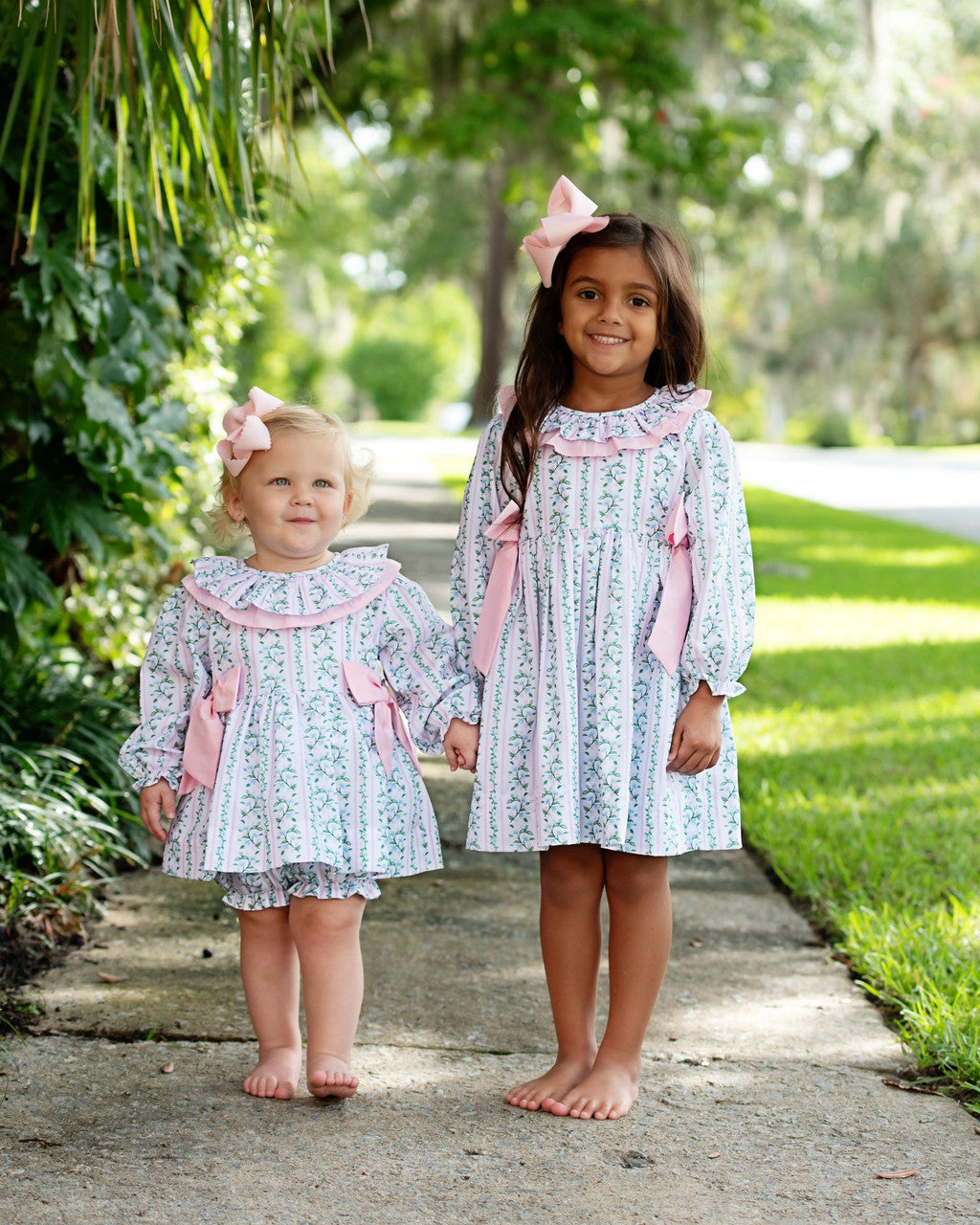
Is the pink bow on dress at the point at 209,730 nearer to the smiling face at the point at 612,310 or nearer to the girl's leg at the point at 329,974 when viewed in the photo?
the girl's leg at the point at 329,974

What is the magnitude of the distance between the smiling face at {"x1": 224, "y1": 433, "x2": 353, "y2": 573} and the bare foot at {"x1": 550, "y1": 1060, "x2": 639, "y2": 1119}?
1.11 metres

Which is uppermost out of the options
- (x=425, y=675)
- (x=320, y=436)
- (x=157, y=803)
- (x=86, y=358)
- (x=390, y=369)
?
(x=390, y=369)

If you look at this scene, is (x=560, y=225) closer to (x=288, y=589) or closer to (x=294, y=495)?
(x=294, y=495)

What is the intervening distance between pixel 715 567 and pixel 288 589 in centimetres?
80

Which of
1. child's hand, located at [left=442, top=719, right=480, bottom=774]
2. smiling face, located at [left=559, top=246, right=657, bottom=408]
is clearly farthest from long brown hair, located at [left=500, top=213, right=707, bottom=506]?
child's hand, located at [left=442, top=719, right=480, bottom=774]

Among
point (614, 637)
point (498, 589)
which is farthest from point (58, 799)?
point (614, 637)

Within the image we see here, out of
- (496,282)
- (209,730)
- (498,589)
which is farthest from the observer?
(496,282)

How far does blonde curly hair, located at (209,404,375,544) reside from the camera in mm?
2744

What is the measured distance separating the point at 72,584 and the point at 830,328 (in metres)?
38.1

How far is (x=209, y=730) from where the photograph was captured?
8.73ft

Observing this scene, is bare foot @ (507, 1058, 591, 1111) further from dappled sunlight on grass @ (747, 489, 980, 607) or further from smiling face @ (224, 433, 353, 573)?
dappled sunlight on grass @ (747, 489, 980, 607)

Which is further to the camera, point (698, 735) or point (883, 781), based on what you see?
point (883, 781)

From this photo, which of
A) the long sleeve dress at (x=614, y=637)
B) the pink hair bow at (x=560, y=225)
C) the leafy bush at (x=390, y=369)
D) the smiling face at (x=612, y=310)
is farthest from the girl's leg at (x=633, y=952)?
the leafy bush at (x=390, y=369)

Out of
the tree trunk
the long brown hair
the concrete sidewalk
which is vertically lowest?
the concrete sidewalk
